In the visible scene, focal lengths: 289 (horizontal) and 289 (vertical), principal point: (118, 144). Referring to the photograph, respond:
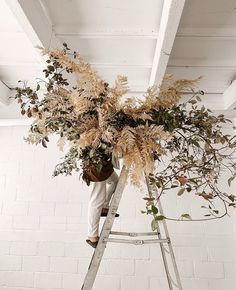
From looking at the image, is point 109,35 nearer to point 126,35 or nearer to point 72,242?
point 126,35

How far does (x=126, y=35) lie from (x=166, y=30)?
44cm

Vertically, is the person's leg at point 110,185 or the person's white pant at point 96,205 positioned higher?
the person's leg at point 110,185

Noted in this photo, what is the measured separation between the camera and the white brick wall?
11.2 ft

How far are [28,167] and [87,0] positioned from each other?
2.56m

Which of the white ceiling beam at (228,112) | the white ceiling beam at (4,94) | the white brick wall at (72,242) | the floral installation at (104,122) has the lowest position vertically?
the white brick wall at (72,242)

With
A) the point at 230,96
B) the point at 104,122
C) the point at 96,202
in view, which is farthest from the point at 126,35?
the point at 230,96

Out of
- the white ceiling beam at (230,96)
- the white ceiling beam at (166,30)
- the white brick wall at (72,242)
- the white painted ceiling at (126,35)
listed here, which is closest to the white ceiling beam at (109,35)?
the white painted ceiling at (126,35)

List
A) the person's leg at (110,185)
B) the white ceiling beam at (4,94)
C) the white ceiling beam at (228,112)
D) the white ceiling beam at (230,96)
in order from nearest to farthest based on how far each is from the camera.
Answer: the person's leg at (110,185) < the white ceiling beam at (230,96) < the white ceiling beam at (4,94) < the white ceiling beam at (228,112)

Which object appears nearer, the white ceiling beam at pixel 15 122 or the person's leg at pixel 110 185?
the person's leg at pixel 110 185

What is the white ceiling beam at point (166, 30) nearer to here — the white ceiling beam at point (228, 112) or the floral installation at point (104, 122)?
the floral installation at point (104, 122)

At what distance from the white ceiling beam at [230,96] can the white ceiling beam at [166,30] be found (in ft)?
3.23

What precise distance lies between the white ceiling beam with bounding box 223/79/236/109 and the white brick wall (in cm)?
125

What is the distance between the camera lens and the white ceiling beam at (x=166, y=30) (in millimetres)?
1566

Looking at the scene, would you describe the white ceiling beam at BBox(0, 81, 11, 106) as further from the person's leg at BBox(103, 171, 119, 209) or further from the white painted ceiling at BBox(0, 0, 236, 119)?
the person's leg at BBox(103, 171, 119, 209)
